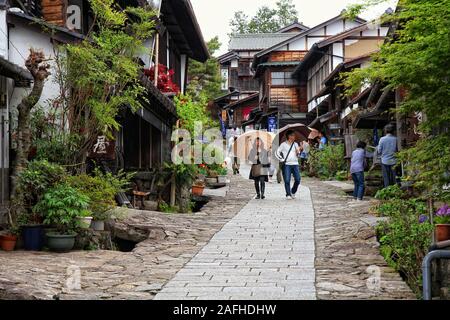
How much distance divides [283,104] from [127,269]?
39508 millimetres

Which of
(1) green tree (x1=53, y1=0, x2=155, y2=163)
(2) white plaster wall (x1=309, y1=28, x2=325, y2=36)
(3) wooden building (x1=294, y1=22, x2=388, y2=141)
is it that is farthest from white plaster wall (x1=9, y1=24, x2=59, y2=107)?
(2) white plaster wall (x1=309, y1=28, x2=325, y2=36)

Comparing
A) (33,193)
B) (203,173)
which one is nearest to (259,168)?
(203,173)

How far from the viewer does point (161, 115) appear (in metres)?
17.2

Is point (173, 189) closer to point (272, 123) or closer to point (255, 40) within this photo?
point (272, 123)

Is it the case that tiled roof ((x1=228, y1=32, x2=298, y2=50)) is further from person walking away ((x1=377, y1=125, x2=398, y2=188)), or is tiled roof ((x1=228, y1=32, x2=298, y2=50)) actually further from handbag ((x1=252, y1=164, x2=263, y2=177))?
person walking away ((x1=377, y1=125, x2=398, y2=188))

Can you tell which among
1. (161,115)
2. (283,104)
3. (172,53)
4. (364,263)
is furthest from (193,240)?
(283,104)

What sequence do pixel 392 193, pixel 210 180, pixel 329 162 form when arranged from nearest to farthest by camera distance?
pixel 392 193
pixel 210 180
pixel 329 162

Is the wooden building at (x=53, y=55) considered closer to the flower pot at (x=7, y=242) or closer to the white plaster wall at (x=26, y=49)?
the white plaster wall at (x=26, y=49)

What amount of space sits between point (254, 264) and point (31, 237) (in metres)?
3.51

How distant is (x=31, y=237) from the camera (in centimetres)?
922

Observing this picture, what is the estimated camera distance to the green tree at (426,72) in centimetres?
643

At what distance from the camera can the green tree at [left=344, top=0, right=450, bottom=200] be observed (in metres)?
6.43

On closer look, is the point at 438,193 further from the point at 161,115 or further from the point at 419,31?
the point at 161,115

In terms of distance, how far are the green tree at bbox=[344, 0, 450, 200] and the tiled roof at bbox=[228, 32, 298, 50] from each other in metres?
54.5
